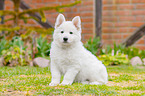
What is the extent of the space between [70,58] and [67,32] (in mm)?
433

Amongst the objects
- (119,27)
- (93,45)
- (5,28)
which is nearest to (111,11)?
(119,27)

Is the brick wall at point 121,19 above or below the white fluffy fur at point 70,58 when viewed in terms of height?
above

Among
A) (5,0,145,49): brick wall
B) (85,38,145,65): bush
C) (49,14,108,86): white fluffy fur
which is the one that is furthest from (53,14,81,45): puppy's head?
(5,0,145,49): brick wall

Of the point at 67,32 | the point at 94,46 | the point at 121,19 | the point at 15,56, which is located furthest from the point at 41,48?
the point at 67,32

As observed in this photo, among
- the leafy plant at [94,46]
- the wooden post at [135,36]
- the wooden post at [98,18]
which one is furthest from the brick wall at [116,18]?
the leafy plant at [94,46]

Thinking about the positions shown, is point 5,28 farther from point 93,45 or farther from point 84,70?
point 84,70

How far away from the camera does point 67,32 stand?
430 cm

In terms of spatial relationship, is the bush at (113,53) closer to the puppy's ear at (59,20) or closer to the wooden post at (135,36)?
the wooden post at (135,36)

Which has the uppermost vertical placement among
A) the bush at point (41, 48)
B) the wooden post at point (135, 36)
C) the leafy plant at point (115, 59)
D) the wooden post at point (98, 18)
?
the wooden post at point (98, 18)

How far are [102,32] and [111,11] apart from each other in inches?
33.8

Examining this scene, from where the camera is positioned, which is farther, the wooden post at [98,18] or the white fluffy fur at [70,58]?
the wooden post at [98,18]

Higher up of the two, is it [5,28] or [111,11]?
[111,11]

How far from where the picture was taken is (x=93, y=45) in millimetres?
8820

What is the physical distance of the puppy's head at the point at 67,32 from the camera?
4.24 m
